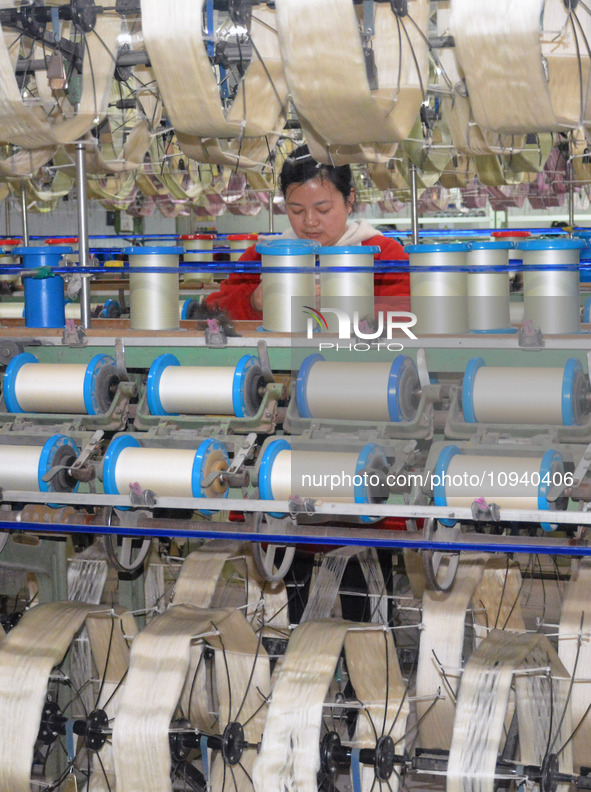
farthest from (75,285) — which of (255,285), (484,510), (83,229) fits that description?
(484,510)

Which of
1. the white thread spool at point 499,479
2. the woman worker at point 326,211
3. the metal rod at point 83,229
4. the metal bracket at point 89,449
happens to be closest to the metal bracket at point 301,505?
the white thread spool at point 499,479

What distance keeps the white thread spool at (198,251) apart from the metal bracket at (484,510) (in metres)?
4.76

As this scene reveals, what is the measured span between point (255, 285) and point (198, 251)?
379cm

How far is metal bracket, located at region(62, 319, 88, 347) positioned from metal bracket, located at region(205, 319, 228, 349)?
405mm

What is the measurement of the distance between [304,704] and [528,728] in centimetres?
63

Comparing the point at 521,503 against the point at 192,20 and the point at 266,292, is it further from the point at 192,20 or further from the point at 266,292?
the point at 192,20

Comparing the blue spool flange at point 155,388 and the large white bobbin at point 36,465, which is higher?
the blue spool flange at point 155,388

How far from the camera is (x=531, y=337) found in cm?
292

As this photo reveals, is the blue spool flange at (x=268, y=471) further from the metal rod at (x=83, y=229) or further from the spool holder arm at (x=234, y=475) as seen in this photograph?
the metal rod at (x=83, y=229)

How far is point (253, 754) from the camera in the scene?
3086 millimetres

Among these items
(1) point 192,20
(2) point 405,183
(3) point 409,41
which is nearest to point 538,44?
(3) point 409,41

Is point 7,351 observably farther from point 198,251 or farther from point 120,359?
point 198,251

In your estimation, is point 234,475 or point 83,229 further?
point 83,229

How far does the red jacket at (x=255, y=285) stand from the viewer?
13.3 feet
